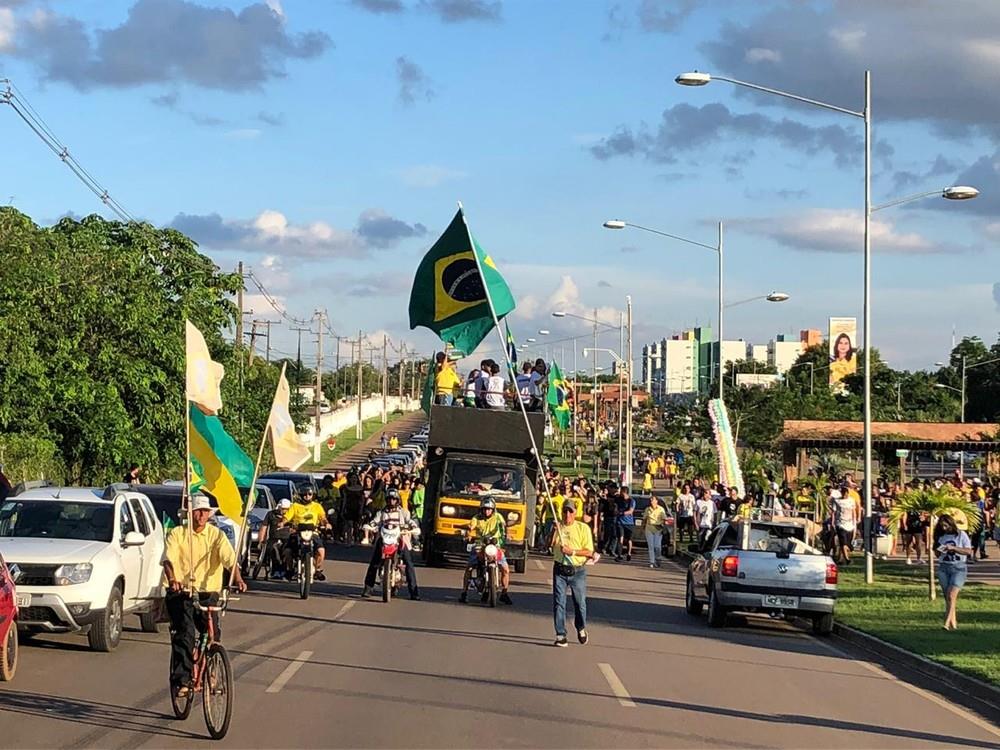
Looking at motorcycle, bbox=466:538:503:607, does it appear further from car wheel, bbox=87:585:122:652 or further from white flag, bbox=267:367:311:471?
car wheel, bbox=87:585:122:652

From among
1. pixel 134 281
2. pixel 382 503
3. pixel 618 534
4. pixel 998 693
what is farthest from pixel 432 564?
pixel 998 693

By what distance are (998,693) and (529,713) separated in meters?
4.76

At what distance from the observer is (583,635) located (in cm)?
1767

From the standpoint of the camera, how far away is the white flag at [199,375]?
16.3 m

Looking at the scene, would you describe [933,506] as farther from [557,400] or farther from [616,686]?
[557,400]

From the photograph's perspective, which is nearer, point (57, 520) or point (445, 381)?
point (57, 520)

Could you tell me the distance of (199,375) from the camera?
16.6 meters

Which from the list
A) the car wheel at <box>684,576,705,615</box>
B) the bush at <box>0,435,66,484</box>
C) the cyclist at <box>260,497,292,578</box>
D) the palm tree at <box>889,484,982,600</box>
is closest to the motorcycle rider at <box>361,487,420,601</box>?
the cyclist at <box>260,497,292,578</box>

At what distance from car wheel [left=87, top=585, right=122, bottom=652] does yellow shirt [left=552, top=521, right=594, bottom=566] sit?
5131 mm

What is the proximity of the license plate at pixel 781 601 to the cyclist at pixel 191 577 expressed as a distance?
1025 centimetres

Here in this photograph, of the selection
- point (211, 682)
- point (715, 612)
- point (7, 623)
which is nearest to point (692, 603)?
point (715, 612)

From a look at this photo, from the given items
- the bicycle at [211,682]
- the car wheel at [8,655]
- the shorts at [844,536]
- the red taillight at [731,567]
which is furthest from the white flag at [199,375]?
the shorts at [844,536]

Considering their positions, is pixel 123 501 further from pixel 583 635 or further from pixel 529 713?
pixel 529 713

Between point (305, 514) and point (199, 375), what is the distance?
8.13 meters
